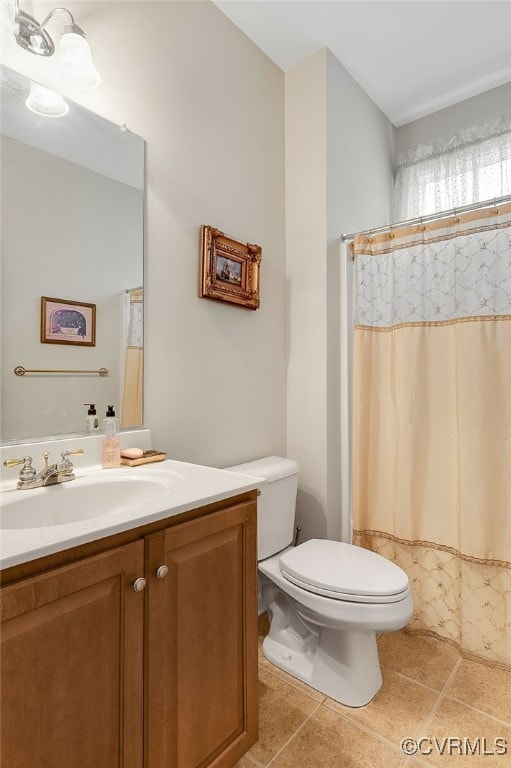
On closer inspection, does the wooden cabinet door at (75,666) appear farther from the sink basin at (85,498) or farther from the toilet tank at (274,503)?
the toilet tank at (274,503)

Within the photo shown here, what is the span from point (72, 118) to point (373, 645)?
2.05 metres

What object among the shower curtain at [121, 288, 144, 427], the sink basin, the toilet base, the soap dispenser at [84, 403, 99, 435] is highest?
the shower curtain at [121, 288, 144, 427]

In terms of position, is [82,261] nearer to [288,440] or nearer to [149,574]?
[149,574]

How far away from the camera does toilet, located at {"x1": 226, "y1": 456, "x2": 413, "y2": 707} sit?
1316 mm

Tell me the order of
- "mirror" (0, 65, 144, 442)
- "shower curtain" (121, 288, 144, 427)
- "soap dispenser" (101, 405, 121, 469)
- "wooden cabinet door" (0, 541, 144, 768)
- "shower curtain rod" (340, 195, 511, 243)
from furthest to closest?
1. "shower curtain rod" (340, 195, 511, 243)
2. "shower curtain" (121, 288, 144, 427)
3. "soap dispenser" (101, 405, 121, 469)
4. "mirror" (0, 65, 144, 442)
5. "wooden cabinet door" (0, 541, 144, 768)

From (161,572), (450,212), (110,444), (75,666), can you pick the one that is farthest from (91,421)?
(450,212)

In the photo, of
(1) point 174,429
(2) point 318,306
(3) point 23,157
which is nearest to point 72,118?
(3) point 23,157

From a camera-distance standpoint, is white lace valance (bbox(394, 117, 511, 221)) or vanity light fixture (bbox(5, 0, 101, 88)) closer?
vanity light fixture (bbox(5, 0, 101, 88))

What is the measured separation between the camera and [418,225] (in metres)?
1.82

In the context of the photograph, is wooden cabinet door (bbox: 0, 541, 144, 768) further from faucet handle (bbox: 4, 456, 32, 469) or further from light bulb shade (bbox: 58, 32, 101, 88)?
light bulb shade (bbox: 58, 32, 101, 88)

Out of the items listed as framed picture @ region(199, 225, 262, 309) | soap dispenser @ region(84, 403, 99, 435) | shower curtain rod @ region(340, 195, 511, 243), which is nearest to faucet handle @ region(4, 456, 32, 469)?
soap dispenser @ region(84, 403, 99, 435)

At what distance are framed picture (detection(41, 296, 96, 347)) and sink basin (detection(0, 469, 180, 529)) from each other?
0.42 metres

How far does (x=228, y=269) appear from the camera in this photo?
1758 mm

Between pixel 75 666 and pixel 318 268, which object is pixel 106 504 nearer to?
pixel 75 666
